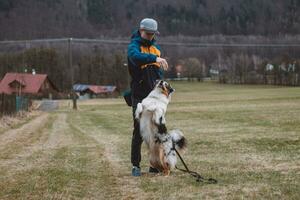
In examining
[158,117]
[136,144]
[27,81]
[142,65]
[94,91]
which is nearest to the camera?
[158,117]

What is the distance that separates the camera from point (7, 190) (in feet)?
23.7

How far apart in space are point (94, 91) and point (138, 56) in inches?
4445

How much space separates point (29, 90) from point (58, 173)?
329ft

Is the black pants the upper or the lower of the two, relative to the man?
lower

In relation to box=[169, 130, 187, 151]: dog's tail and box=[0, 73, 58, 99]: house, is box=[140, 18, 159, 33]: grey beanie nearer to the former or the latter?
box=[169, 130, 187, 151]: dog's tail

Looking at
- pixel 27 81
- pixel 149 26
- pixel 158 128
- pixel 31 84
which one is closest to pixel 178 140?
pixel 158 128

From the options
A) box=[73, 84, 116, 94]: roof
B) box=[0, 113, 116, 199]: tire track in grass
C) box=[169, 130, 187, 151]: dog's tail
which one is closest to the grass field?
box=[0, 113, 116, 199]: tire track in grass

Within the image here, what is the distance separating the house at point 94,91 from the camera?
11704 cm

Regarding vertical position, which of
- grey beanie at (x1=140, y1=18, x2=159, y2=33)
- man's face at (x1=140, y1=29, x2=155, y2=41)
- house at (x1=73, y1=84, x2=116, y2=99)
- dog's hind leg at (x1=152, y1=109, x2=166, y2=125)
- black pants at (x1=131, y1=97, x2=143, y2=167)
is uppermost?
grey beanie at (x1=140, y1=18, x2=159, y2=33)

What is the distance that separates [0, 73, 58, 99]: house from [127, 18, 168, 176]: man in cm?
9302

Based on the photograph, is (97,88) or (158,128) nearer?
(158,128)

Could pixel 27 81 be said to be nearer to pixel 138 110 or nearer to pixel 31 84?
pixel 31 84

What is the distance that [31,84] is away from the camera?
107312 mm

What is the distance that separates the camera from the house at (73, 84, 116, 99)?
384 ft
